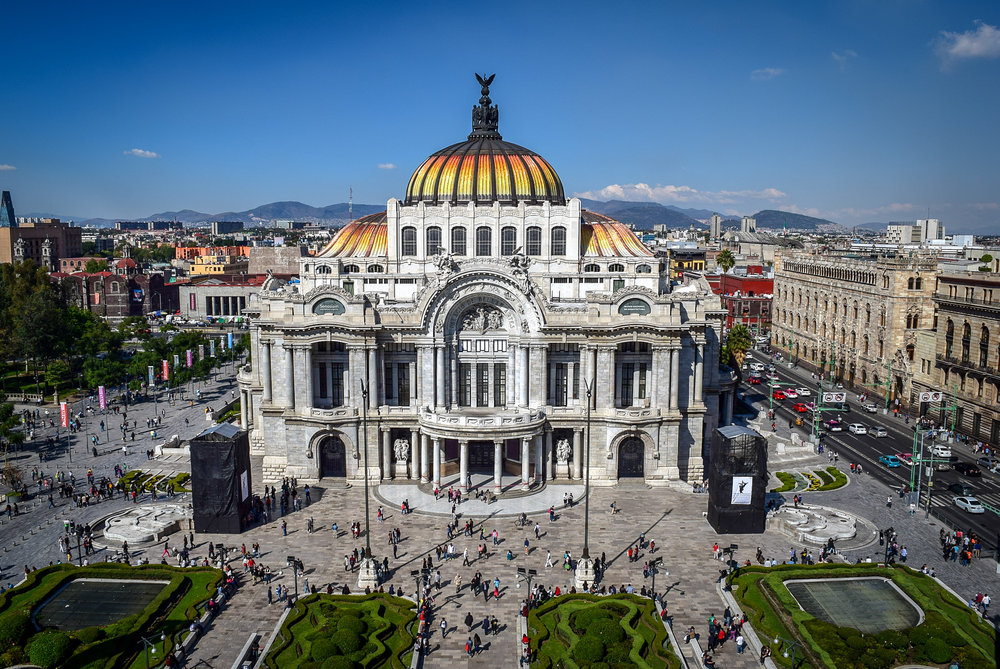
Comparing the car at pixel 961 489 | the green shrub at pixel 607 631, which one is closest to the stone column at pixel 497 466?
the green shrub at pixel 607 631

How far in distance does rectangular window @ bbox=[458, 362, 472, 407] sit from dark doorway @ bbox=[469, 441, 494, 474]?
4.50 m

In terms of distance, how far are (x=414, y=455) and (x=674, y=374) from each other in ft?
79.4

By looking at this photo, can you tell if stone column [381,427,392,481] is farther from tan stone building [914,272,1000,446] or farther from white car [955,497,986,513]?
tan stone building [914,272,1000,446]

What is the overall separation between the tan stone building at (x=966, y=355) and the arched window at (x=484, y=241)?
53566 millimetres

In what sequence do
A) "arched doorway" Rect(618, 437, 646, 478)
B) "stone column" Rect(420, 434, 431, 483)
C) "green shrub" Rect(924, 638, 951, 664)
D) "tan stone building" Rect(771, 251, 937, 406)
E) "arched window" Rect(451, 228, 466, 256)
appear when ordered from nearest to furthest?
"green shrub" Rect(924, 638, 951, 664), "stone column" Rect(420, 434, 431, 483), "arched doorway" Rect(618, 437, 646, 478), "arched window" Rect(451, 228, 466, 256), "tan stone building" Rect(771, 251, 937, 406)

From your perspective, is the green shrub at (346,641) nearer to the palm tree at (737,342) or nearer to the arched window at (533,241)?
the arched window at (533,241)

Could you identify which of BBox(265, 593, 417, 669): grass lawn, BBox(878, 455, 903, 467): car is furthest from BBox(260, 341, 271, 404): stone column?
BBox(878, 455, 903, 467): car

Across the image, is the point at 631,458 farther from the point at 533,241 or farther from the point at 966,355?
the point at 966,355

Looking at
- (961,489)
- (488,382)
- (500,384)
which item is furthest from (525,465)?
(961,489)

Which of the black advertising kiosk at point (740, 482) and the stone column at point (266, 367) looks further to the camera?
the stone column at point (266, 367)

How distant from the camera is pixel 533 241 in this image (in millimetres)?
82250

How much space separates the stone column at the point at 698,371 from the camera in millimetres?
71750

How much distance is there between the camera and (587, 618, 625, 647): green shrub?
143ft

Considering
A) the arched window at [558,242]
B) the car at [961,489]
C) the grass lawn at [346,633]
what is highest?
the arched window at [558,242]
